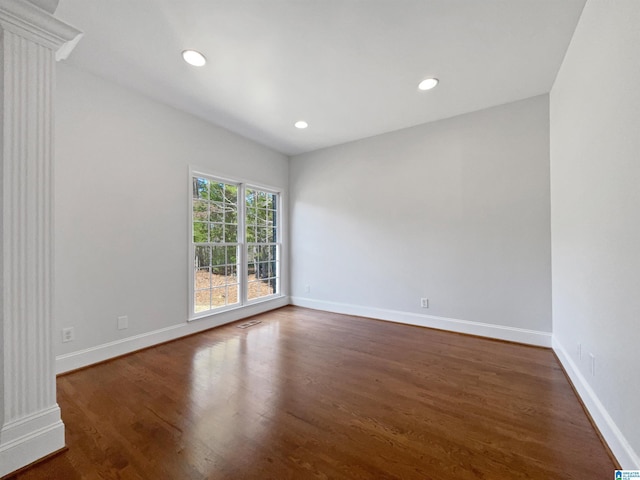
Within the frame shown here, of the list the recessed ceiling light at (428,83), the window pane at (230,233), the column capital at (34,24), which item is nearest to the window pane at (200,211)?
the window pane at (230,233)

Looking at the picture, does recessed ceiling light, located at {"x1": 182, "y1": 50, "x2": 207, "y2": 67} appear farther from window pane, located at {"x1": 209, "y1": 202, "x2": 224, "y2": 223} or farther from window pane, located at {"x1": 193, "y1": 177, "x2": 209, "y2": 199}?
window pane, located at {"x1": 209, "y1": 202, "x2": 224, "y2": 223}

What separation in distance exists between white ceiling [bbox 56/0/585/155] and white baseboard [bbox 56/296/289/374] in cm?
267

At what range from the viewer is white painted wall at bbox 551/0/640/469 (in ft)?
4.02

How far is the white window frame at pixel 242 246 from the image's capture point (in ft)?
10.7

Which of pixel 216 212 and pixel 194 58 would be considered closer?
pixel 194 58

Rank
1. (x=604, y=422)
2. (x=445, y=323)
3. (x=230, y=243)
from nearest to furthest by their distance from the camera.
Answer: (x=604, y=422) → (x=445, y=323) → (x=230, y=243)

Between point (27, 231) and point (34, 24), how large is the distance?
112 centimetres

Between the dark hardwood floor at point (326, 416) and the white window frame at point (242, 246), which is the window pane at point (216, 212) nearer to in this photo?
the white window frame at point (242, 246)

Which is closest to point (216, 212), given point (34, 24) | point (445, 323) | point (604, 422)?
point (34, 24)

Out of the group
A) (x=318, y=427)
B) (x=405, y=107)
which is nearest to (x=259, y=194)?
(x=405, y=107)

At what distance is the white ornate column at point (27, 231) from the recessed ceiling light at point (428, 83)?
9.02 ft

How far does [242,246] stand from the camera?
3.98 metres

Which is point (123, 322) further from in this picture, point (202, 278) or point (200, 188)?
point (200, 188)

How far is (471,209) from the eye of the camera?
323 centimetres
